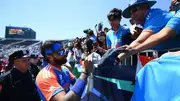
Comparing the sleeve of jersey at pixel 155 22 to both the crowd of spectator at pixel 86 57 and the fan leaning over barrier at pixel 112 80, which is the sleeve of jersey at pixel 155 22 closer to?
the crowd of spectator at pixel 86 57

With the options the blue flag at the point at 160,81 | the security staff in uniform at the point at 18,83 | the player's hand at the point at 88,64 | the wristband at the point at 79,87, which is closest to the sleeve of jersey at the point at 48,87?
the wristband at the point at 79,87

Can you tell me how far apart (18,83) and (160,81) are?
3230 mm

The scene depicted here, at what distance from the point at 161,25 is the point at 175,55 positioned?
3.46ft

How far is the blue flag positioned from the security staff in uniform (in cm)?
290

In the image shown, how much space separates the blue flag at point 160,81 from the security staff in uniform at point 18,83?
2.90 meters

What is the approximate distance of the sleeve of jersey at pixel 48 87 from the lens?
8.56 ft

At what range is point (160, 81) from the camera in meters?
1.52

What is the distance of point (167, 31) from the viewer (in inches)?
94.8

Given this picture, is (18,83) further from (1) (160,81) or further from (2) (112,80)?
(1) (160,81)

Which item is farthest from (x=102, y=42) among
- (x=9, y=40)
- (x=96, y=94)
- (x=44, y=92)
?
(x=9, y=40)

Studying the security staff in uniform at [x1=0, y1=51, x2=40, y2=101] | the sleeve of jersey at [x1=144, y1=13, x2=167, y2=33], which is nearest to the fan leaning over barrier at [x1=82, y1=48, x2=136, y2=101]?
the sleeve of jersey at [x1=144, y1=13, x2=167, y2=33]

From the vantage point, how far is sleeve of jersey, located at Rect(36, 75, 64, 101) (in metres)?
2.61

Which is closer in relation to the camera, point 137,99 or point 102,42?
point 137,99

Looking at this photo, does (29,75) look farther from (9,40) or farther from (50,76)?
(9,40)
